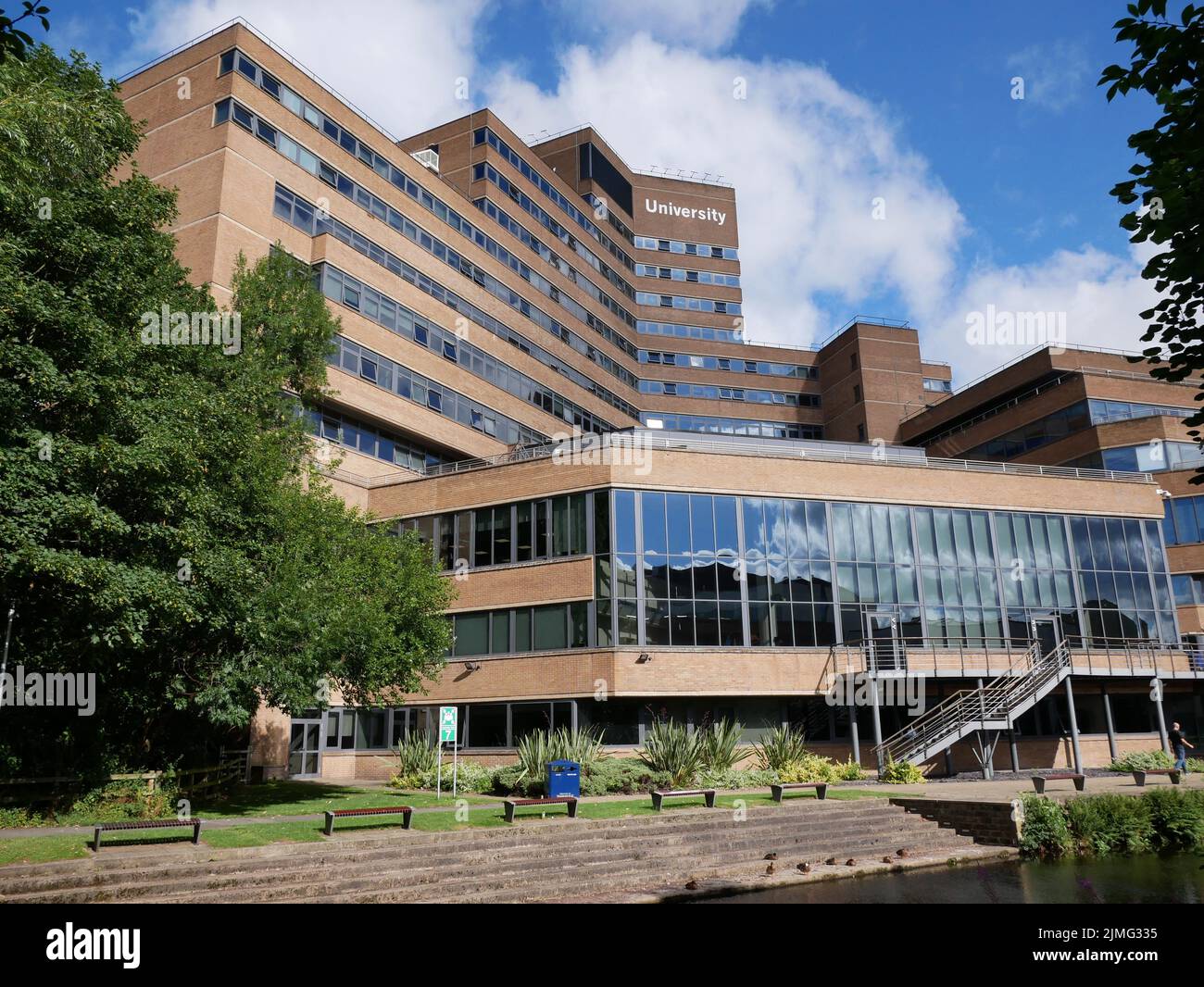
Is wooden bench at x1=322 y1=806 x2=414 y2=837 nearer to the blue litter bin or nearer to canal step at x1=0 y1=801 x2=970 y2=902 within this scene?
canal step at x1=0 y1=801 x2=970 y2=902

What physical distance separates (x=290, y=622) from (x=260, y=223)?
857 inches

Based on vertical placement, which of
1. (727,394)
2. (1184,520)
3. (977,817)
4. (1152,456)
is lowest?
(977,817)

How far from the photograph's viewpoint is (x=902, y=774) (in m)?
25.8

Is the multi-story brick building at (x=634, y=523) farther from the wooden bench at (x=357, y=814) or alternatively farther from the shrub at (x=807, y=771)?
the wooden bench at (x=357, y=814)

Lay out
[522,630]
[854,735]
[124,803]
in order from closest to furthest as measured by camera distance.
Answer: [124,803] → [854,735] → [522,630]

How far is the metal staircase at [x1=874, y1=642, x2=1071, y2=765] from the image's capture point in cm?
2709

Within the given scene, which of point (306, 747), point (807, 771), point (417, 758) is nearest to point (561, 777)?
point (417, 758)

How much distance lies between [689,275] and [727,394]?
10.9m

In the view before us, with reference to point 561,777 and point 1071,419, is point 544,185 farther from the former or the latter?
point 561,777

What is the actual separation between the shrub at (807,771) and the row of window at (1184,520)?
86.0ft

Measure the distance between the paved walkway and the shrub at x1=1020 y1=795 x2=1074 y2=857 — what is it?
81cm

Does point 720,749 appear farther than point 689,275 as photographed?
No

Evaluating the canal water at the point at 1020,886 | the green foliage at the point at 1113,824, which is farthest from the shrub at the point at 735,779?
the canal water at the point at 1020,886
